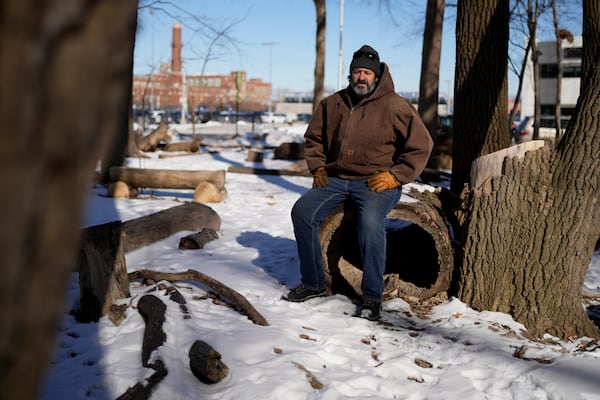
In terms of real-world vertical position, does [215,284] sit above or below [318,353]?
above

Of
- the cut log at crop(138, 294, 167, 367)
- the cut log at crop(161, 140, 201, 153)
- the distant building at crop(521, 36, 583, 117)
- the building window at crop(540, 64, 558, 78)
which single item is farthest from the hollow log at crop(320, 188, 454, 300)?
the building window at crop(540, 64, 558, 78)

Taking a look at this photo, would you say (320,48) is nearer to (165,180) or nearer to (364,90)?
(165,180)

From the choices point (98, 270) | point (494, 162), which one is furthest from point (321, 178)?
point (98, 270)

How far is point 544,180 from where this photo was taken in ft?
14.6

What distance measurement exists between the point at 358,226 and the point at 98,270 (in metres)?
1.87

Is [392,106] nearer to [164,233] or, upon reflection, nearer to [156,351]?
[156,351]

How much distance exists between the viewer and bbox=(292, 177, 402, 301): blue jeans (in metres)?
4.52

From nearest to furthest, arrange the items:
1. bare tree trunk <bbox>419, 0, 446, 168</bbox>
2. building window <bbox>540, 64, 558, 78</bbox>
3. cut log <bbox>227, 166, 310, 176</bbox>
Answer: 1. bare tree trunk <bbox>419, 0, 446, 168</bbox>
2. cut log <bbox>227, 166, 310, 176</bbox>
3. building window <bbox>540, 64, 558, 78</bbox>

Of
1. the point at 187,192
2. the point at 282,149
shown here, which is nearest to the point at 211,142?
the point at 282,149

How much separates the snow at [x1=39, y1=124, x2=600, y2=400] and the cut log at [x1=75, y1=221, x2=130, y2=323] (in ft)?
0.31

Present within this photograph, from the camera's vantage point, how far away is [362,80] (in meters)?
4.64

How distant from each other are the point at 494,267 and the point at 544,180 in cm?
74

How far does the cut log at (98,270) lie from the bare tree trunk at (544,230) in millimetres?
2641

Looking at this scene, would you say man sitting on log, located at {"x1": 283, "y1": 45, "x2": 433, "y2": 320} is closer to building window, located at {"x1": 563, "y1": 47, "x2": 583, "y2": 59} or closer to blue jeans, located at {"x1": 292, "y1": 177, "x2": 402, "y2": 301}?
blue jeans, located at {"x1": 292, "y1": 177, "x2": 402, "y2": 301}
